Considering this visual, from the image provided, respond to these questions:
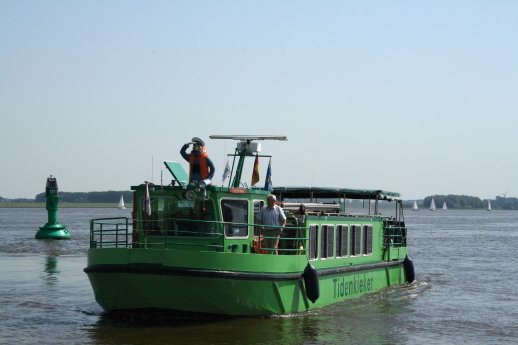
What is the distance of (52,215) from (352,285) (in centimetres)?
3289

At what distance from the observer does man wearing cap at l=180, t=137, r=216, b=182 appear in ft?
64.0

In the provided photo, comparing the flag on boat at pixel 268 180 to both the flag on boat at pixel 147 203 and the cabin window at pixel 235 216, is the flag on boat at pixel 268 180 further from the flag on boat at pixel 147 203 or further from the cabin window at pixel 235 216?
the flag on boat at pixel 147 203

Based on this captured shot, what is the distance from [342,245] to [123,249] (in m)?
6.97

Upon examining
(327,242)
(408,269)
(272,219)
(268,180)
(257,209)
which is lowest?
(408,269)

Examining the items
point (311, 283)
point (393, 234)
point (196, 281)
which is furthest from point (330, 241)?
point (393, 234)

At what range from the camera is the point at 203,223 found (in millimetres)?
18734

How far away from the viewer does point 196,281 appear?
17.7 meters

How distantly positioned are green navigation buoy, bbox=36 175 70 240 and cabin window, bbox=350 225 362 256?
30.5 m

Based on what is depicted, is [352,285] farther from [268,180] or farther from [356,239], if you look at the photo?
[268,180]

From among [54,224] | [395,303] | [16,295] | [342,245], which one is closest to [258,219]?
[342,245]

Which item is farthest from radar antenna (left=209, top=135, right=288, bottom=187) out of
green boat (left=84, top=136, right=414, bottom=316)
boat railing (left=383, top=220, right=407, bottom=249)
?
boat railing (left=383, top=220, right=407, bottom=249)

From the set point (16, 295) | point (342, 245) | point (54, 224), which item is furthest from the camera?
point (54, 224)

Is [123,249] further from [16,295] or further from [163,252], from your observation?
[16,295]

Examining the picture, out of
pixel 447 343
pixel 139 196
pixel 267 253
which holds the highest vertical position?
pixel 139 196
